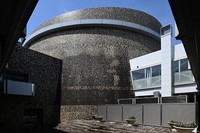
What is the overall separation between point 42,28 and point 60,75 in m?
9.42

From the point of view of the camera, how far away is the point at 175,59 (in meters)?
20.4

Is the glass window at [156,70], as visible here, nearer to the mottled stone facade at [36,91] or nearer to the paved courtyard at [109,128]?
the paved courtyard at [109,128]

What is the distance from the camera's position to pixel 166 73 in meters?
21.1

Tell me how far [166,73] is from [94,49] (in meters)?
10.6

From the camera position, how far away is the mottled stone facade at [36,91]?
62.4 ft

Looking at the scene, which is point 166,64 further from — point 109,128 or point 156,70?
point 109,128

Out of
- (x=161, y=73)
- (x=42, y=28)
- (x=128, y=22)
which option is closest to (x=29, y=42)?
(x=42, y=28)

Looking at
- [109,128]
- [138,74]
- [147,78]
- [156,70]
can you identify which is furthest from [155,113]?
[138,74]

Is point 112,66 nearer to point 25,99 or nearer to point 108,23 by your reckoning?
point 108,23

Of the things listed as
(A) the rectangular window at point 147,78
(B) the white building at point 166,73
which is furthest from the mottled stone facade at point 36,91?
(B) the white building at point 166,73

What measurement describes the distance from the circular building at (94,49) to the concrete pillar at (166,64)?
649 centimetres

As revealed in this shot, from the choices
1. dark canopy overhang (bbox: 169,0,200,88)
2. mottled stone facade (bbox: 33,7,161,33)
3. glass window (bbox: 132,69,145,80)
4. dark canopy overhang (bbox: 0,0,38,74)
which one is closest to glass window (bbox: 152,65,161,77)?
glass window (bbox: 132,69,145,80)

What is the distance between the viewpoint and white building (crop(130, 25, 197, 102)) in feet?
63.3

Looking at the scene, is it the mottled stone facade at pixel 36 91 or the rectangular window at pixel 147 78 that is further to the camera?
the rectangular window at pixel 147 78
